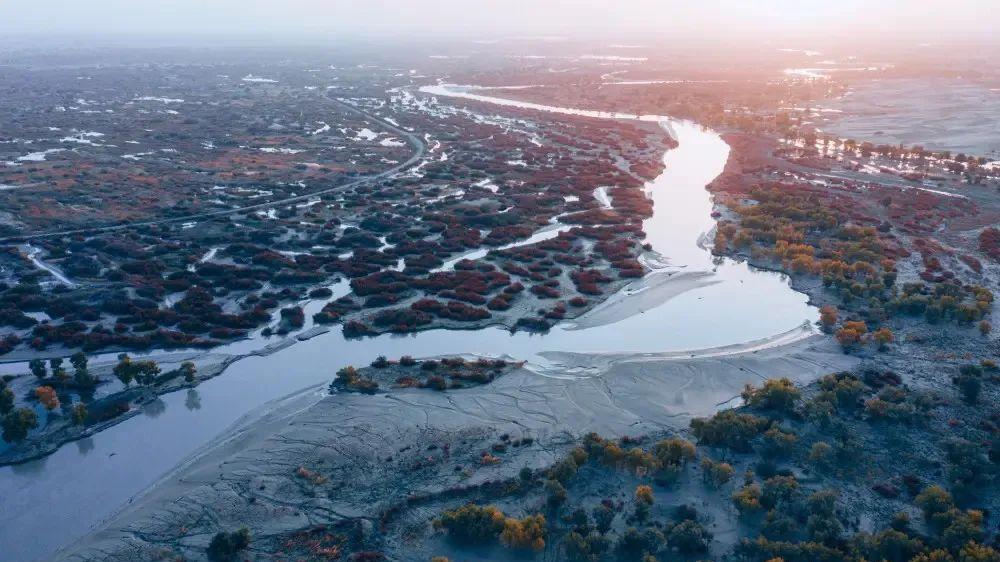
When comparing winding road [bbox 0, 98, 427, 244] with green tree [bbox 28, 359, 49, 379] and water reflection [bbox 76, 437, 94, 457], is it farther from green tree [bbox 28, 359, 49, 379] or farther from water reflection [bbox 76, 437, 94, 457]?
water reflection [bbox 76, 437, 94, 457]

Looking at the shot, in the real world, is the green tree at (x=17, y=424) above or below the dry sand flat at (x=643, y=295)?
below

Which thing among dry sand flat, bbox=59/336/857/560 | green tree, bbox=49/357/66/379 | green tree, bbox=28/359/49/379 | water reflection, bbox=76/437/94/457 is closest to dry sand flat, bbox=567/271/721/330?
dry sand flat, bbox=59/336/857/560

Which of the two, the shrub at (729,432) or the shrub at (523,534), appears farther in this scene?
the shrub at (729,432)

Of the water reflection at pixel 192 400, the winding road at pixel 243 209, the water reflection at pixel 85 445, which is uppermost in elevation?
the winding road at pixel 243 209

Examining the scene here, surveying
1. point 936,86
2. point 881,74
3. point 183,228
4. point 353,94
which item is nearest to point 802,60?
point 881,74

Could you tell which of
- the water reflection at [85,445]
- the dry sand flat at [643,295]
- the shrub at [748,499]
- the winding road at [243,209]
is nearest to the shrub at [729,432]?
the shrub at [748,499]

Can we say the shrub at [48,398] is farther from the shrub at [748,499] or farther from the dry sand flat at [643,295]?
the shrub at [748,499]

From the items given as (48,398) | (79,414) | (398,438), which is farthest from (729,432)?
(48,398)
